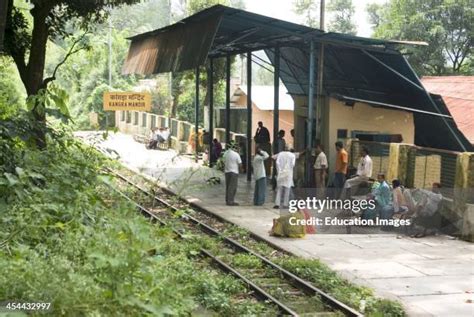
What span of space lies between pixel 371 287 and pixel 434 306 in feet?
3.50

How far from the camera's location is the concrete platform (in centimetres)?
857

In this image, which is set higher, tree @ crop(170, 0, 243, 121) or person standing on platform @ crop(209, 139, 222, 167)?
tree @ crop(170, 0, 243, 121)

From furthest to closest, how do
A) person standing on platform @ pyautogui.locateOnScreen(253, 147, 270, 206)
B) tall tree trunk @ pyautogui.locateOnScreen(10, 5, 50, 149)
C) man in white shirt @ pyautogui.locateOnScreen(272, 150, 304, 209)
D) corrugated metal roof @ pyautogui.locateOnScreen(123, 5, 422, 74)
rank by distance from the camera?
1. person standing on platform @ pyautogui.locateOnScreen(253, 147, 270, 206)
2. tall tree trunk @ pyautogui.locateOnScreen(10, 5, 50, 149)
3. man in white shirt @ pyautogui.locateOnScreen(272, 150, 304, 209)
4. corrugated metal roof @ pyautogui.locateOnScreen(123, 5, 422, 74)

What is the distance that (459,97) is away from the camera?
20.2 meters

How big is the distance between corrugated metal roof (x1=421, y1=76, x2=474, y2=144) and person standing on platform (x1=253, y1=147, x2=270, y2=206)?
5.95 m

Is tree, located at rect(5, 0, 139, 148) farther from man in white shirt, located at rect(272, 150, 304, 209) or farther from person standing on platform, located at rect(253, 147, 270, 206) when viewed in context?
man in white shirt, located at rect(272, 150, 304, 209)

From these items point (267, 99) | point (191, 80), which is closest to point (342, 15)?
point (191, 80)

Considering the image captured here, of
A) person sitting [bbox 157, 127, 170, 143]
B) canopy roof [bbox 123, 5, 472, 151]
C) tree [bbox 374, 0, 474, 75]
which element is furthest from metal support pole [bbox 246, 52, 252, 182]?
person sitting [bbox 157, 127, 170, 143]

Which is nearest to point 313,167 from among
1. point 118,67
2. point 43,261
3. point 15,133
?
point 15,133

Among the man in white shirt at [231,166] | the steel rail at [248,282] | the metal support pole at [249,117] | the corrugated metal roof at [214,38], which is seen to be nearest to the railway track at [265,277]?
the steel rail at [248,282]

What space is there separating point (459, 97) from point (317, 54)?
4.92m

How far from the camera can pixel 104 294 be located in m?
4.77

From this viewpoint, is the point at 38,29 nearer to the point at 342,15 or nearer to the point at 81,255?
the point at 81,255

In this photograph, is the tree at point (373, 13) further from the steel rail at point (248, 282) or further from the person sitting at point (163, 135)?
the steel rail at point (248, 282)
